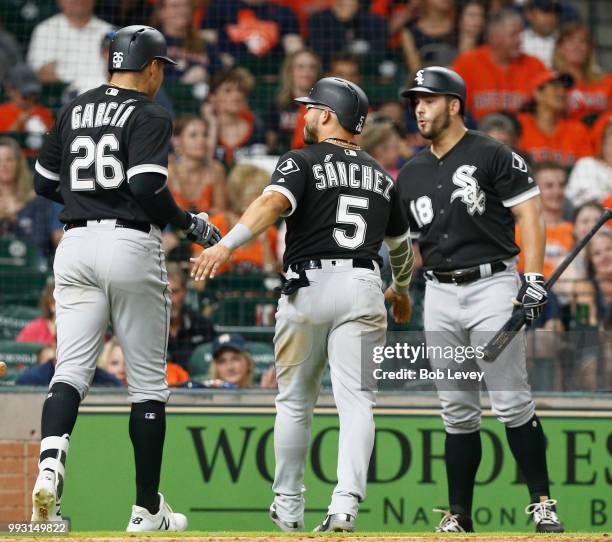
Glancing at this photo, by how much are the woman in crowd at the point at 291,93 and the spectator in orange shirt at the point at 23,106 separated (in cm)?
176

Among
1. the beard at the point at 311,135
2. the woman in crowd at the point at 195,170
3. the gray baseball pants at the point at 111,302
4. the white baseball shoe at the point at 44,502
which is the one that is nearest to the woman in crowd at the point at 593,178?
the woman in crowd at the point at 195,170

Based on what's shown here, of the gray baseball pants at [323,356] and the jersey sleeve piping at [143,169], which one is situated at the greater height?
the jersey sleeve piping at [143,169]

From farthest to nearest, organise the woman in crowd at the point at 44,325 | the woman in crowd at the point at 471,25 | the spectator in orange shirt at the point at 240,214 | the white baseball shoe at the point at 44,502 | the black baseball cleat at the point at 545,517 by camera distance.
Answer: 1. the woman in crowd at the point at 471,25
2. the spectator in orange shirt at the point at 240,214
3. the woman in crowd at the point at 44,325
4. the black baseball cleat at the point at 545,517
5. the white baseball shoe at the point at 44,502

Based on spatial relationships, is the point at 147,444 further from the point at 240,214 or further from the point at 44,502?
the point at 240,214

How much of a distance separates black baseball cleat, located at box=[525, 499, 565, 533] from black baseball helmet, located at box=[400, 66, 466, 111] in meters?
1.84

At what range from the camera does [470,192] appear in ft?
18.3

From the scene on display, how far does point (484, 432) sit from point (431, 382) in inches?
15.9

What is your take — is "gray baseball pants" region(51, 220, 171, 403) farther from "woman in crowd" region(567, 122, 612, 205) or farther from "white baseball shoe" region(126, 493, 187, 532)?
"woman in crowd" region(567, 122, 612, 205)

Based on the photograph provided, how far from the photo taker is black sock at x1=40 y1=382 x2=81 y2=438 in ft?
15.6

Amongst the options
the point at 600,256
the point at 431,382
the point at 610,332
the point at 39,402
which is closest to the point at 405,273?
the point at 431,382

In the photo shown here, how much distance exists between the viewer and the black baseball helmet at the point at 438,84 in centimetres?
567

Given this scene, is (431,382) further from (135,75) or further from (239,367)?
(135,75)

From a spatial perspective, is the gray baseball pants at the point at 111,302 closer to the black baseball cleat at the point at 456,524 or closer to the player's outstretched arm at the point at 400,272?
the player's outstretched arm at the point at 400,272

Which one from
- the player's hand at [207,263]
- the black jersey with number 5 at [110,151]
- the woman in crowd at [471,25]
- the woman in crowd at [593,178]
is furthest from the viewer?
the woman in crowd at [471,25]
